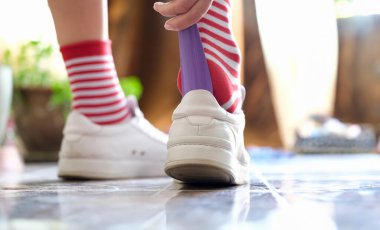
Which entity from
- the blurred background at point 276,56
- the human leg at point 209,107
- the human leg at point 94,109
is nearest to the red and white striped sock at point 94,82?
the human leg at point 94,109

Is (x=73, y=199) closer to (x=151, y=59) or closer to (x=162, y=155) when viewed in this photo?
(x=162, y=155)

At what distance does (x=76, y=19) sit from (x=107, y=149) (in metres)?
0.25

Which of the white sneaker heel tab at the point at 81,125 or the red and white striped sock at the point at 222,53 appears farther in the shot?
the white sneaker heel tab at the point at 81,125

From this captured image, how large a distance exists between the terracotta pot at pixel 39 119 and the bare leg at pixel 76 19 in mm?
1184

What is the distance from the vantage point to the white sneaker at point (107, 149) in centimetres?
109

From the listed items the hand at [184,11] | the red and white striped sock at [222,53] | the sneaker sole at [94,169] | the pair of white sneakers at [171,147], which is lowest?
the sneaker sole at [94,169]

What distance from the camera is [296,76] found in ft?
10.5

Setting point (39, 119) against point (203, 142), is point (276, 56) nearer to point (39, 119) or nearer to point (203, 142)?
point (39, 119)

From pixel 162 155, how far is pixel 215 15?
0.39 metres

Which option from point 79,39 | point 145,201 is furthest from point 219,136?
point 79,39

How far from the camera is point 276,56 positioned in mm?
3186

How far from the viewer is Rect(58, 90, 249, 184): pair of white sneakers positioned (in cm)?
78

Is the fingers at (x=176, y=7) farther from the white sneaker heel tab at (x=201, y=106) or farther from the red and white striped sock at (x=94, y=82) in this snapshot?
the red and white striped sock at (x=94, y=82)

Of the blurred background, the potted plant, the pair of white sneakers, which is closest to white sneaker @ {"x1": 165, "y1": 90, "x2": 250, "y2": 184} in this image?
the pair of white sneakers
